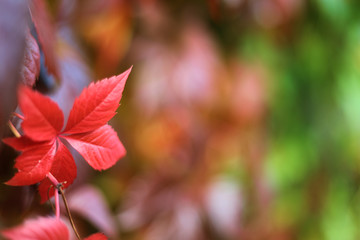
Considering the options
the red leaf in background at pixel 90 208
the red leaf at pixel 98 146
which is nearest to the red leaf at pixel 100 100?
the red leaf at pixel 98 146

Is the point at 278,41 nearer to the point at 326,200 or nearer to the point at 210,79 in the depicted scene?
the point at 210,79

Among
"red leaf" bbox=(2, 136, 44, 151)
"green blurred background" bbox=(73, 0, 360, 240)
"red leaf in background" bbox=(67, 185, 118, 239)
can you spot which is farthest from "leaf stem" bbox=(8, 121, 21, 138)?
"green blurred background" bbox=(73, 0, 360, 240)

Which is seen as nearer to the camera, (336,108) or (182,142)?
(182,142)

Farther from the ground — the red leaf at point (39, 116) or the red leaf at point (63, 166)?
the red leaf at point (39, 116)

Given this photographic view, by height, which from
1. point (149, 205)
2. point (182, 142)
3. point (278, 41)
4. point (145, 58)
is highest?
point (278, 41)

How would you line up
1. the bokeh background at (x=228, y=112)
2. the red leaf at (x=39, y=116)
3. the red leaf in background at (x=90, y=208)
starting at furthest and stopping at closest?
the bokeh background at (x=228, y=112), the red leaf in background at (x=90, y=208), the red leaf at (x=39, y=116)

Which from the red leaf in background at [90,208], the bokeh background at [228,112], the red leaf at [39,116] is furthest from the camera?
the bokeh background at [228,112]

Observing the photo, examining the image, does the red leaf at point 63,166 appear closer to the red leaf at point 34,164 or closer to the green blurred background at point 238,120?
the red leaf at point 34,164

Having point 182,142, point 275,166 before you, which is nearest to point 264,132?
point 275,166
